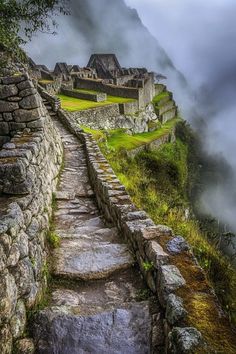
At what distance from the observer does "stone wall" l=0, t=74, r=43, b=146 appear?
24.4 ft

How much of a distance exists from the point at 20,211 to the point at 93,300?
133 cm

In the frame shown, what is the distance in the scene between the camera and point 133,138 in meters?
32.8

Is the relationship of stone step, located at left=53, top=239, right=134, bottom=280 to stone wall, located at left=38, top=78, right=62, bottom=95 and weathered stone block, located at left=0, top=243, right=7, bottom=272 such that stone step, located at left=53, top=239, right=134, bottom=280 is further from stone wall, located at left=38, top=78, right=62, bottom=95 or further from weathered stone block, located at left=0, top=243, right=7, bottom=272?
stone wall, located at left=38, top=78, right=62, bottom=95

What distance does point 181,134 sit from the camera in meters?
51.8

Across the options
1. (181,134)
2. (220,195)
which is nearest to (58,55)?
(181,134)

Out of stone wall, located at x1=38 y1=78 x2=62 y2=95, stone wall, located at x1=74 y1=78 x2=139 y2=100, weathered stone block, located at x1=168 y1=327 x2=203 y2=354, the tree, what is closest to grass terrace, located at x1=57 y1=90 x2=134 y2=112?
stone wall, located at x1=38 y1=78 x2=62 y2=95

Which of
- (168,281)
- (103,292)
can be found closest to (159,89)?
(103,292)

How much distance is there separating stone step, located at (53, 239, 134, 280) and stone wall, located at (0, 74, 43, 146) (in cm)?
336

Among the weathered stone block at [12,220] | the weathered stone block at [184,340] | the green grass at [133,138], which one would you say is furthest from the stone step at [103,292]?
the green grass at [133,138]

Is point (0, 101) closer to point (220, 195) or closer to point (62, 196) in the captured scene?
point (62, 196)

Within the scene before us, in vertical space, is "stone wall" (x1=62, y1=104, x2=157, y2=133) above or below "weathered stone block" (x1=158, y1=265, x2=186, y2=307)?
above

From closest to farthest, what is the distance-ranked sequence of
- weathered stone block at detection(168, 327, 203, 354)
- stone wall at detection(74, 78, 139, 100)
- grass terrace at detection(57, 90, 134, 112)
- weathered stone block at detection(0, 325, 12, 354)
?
weathered stone block at detection(168, 327, 203, 354), weathered stone block at detection(0, 325, 12, 354), grass terrace at detection(57, 90, 134, 112), stone wall at detection(74, 78, 139, 100)

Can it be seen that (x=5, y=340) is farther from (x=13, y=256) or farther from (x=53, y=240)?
(x=53, y=240)

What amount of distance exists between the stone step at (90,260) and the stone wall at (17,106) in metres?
3.36
